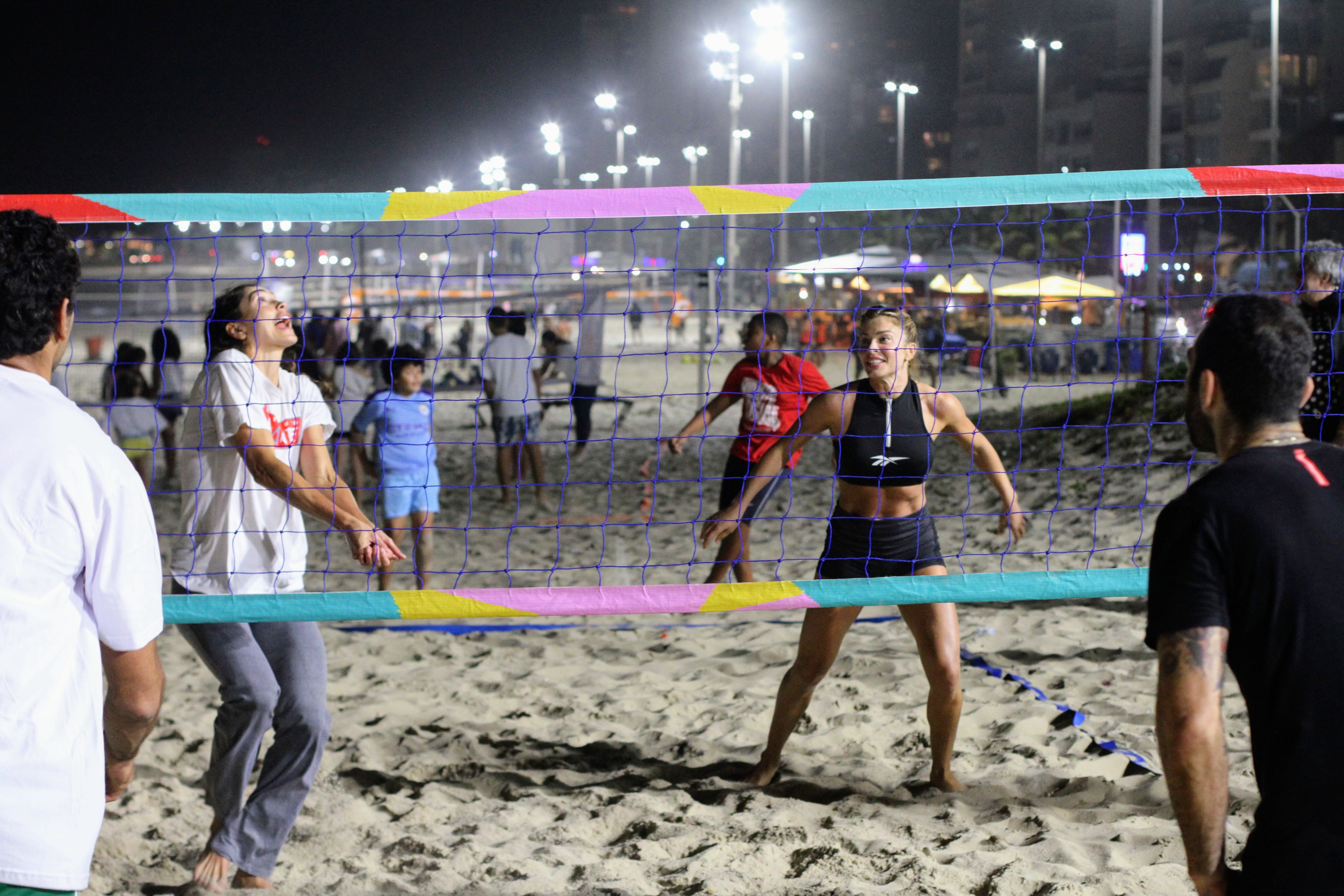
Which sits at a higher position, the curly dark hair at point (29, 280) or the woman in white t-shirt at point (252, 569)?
the curly dark hair at point (29, 280)

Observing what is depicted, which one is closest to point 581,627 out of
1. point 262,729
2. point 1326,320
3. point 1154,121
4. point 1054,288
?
point 262,729

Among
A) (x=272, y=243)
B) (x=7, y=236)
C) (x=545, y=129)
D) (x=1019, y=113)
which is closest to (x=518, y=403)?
(x=7, y=236)

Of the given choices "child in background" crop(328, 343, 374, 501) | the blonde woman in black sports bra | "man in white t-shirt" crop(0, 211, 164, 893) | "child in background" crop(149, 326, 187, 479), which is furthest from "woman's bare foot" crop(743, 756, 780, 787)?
"child in background" crop(149, 326, 187, 479)

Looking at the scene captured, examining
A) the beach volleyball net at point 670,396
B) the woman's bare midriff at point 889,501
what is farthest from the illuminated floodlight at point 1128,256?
the woman's bare midriff at point 889,501

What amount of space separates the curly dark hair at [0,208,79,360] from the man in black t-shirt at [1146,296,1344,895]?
1754 millimetres

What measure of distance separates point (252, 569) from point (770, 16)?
55.5 ft

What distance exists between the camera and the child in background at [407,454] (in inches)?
239

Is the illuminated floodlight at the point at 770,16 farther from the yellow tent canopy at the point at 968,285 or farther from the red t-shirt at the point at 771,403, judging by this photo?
the red t-shirt at the point at 771,403

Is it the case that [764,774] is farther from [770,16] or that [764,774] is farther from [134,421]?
[770,16]

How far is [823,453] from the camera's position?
12602mm

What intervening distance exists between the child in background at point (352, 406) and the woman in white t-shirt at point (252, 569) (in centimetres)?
358

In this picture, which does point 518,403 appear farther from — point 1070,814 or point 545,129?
point 545,129

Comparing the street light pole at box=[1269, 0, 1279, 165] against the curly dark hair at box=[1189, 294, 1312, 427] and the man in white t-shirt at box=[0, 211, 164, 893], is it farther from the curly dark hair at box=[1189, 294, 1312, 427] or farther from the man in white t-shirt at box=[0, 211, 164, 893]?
the man in white t-shirt at box=[0, 211, 164, 893]

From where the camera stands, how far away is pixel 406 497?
6.07 metres
